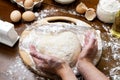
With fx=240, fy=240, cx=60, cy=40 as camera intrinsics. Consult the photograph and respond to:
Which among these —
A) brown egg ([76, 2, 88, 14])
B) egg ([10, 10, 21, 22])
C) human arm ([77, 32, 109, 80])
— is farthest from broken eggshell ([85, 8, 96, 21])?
egg ([10, 10, 21, 22])

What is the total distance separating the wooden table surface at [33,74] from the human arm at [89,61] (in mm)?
74

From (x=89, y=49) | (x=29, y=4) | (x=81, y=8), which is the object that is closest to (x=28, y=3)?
(x=29, y=4)

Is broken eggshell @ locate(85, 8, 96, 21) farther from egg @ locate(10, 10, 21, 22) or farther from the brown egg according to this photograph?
egg @ locate(10, 10, 21, 22)

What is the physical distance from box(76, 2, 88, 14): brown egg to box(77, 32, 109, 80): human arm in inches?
7.6

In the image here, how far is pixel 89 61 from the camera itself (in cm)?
83

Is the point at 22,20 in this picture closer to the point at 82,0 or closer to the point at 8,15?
the point at 8,15

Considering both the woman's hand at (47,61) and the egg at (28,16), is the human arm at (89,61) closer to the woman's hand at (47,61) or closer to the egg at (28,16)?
the woman's hand at (47,61)

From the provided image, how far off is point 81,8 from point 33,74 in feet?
1.16

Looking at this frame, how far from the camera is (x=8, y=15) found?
1.04 m

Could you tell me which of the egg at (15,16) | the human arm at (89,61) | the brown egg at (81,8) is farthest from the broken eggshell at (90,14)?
the egg at (15,16)

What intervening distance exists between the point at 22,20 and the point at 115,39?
39cm

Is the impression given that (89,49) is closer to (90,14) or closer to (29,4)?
(90,14)

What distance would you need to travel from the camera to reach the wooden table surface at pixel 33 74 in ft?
2.88

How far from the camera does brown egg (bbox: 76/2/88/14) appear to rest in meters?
1.02
